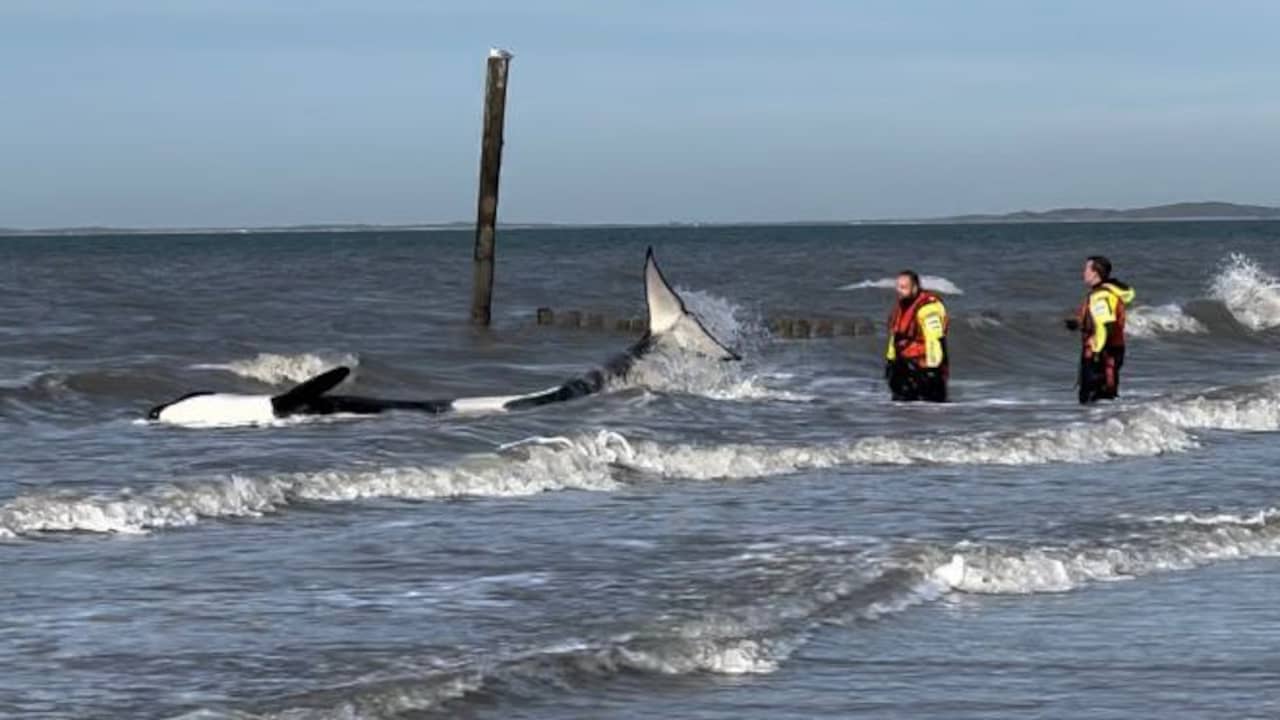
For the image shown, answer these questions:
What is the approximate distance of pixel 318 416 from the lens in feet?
70.1

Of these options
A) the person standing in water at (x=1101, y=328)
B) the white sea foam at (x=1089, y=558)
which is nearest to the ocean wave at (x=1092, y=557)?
the white sea foam at (x=1089, y=558)

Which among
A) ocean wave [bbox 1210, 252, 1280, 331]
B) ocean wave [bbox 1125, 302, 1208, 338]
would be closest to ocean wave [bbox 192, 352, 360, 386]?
ocean wave [bbox 1125, 302, 1208, 338]

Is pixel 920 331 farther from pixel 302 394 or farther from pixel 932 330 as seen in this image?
pixel 302 394

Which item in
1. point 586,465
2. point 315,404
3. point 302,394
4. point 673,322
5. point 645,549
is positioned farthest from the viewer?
point 673,322

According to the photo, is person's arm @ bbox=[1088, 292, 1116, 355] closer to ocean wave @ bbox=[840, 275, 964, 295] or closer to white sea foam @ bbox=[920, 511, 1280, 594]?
white sea foam @ bbox=[920, 511, 1280, 594]

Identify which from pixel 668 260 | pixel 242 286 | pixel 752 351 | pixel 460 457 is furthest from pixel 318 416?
pixel 668 260

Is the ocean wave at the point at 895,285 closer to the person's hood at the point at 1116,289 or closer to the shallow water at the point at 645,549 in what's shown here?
the shallow water at the point at 645,549

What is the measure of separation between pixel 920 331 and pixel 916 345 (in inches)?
11.0

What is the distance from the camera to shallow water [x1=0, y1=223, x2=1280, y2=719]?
9.42m

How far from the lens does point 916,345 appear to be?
22.8 meters

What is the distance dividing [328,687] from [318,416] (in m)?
12.3

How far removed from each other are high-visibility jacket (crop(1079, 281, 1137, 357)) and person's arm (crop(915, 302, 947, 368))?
4.27 feet

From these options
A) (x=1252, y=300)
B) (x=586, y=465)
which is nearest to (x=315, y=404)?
(x=586, y=465)

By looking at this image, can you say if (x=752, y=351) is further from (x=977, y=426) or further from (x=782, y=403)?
(x=977, y=426)
